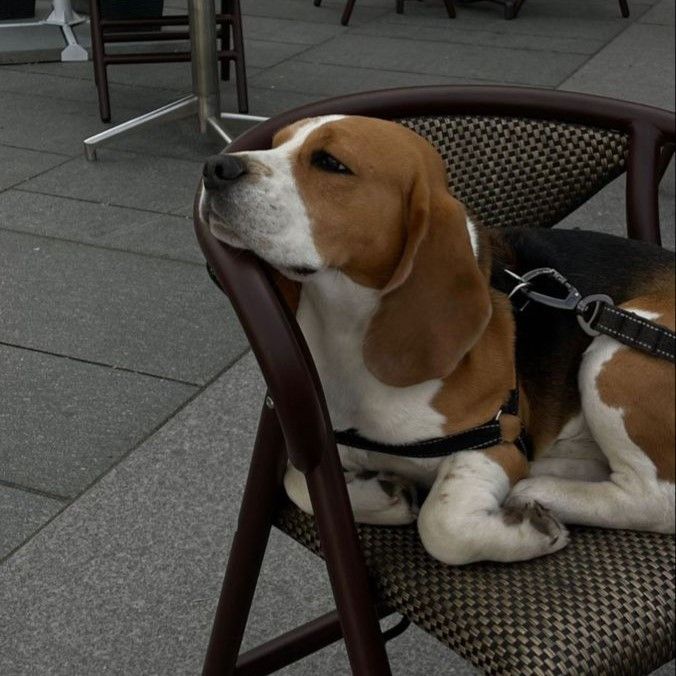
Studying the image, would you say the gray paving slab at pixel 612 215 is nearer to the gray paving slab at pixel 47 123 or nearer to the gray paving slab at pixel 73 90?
the gray paving slab at pixel 47 123

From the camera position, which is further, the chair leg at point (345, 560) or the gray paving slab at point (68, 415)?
the gray paving slab at point (68, 415)

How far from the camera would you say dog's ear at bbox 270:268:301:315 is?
75.7 inches

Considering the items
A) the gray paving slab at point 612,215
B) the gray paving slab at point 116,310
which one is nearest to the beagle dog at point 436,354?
the gray paving slab at point 116,310

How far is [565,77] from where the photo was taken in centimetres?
793

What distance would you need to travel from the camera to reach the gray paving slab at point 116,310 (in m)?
4.12

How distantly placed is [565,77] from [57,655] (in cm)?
602

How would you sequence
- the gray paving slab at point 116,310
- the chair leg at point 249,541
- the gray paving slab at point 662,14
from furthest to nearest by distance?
1. the gray paving slab at point 662,14
2. the gray paving slab at point 116,310
3. the chair leg at point 249,541

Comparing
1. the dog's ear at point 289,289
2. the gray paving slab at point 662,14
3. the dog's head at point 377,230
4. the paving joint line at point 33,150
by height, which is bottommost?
the gray paving slab at point 662,14

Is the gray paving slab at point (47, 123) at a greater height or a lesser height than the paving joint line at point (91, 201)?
lesser

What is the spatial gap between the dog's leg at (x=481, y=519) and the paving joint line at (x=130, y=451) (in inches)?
62.2

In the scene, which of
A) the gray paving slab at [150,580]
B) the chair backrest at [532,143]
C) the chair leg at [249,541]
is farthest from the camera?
the gray paving slab at [150,580]

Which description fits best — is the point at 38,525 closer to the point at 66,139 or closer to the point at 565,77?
the point at 66,139

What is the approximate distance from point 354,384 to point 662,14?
29.7 ft

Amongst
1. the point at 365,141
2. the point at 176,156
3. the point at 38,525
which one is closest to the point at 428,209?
the point at 365,141
